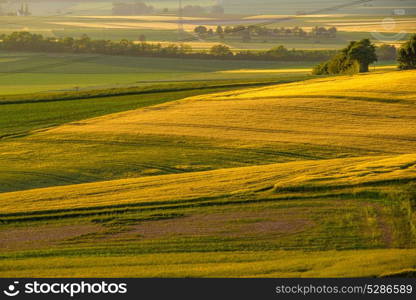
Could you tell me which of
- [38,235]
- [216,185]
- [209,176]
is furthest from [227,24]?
[38,235]

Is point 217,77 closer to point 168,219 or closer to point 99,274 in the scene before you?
point 168,219

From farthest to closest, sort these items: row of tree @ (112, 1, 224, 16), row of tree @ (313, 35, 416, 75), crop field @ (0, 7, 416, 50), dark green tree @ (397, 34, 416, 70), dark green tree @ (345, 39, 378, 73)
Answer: row of tree @ (112, 1, 224, 16) < crop field @ (0, 7, 416, 50) < dark green tree @ (345, 39, 378, 73) < row of tree @ (313, 35, 416, 75) < dark green tree @ (397, 34, 416, 70)

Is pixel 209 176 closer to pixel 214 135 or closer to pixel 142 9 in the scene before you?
pixel 214 135

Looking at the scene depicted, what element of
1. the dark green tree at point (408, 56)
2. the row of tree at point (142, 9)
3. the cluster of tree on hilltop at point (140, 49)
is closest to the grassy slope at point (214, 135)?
the dark green tree at point (408, 56)

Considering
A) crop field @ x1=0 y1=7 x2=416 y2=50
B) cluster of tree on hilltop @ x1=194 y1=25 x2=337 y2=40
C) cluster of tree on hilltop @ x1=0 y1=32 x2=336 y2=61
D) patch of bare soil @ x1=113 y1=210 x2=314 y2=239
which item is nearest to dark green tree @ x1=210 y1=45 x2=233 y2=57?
cluster of tree on hilltop @ x1=0 y1=32 x2=336 y2=61

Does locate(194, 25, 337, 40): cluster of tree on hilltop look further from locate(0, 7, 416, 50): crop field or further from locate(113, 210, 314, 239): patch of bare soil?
locate(113, 210, 314, 239): patch of bare soil

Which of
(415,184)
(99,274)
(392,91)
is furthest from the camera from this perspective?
(392,91)

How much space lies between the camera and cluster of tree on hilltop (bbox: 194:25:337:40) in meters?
99.0

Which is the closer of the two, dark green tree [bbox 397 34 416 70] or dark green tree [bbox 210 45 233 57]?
dark green tree [bbox 397 34 416 70]

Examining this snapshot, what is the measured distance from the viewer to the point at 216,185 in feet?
82.7

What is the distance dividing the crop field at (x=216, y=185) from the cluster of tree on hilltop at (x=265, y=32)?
52.2 meters

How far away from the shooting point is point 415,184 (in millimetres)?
23625

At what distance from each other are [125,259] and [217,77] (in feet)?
157

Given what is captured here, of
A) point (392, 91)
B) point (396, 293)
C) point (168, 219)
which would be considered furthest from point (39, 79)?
point (396, 293)
